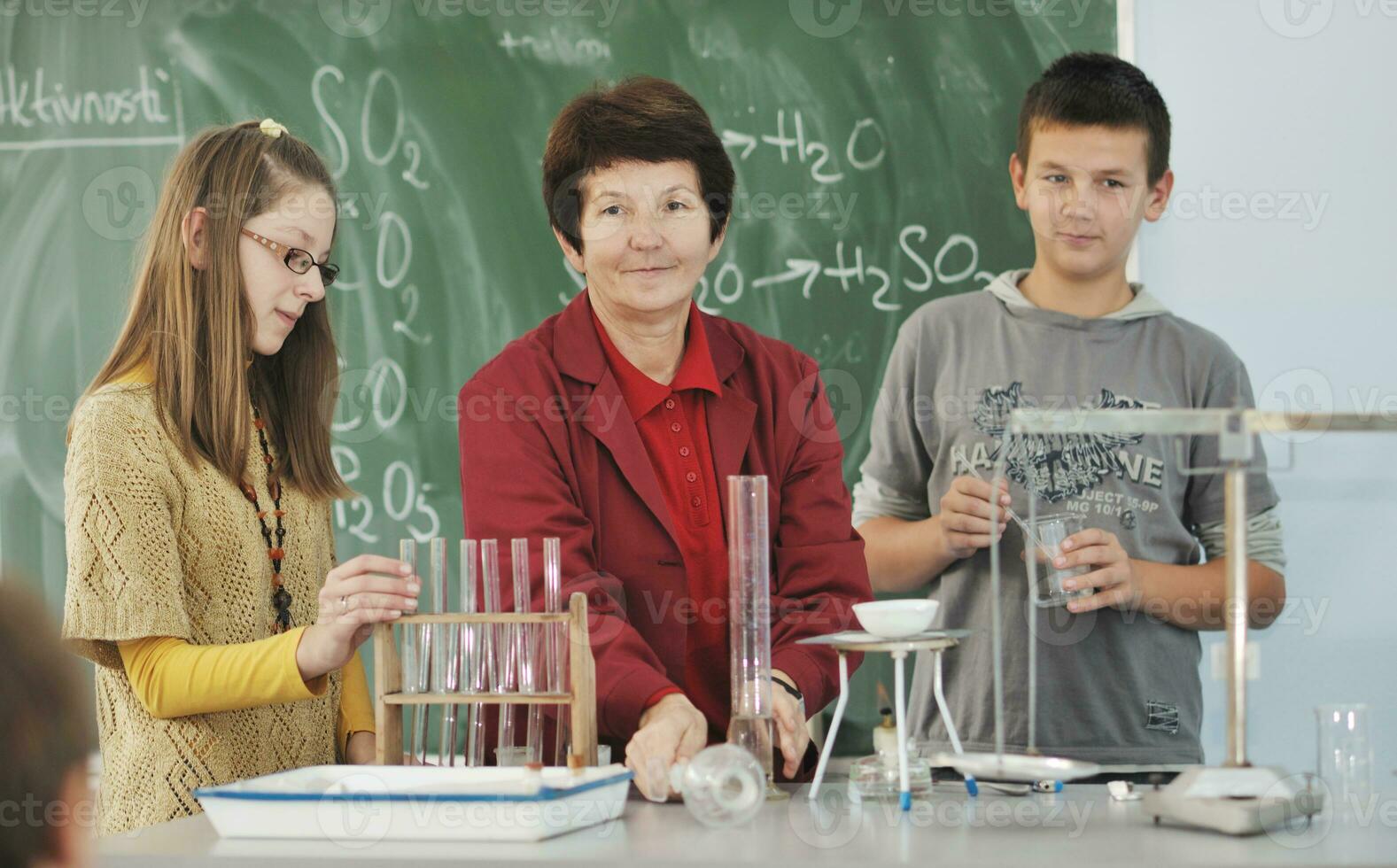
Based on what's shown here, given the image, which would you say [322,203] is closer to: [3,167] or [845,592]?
[845,592]

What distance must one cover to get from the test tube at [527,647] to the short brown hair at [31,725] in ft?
3.05

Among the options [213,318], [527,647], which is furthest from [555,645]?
[213,318]

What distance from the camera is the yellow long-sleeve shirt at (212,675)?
1740 millimetres

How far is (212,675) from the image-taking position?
174 centimetres

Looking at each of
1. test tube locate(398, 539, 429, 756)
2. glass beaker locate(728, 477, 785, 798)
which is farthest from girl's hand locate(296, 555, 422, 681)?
glass beaker locate(728, 477, 785, 798)

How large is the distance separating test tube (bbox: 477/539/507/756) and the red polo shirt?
30cm

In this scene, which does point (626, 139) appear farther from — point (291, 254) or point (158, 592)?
point (158, 592)

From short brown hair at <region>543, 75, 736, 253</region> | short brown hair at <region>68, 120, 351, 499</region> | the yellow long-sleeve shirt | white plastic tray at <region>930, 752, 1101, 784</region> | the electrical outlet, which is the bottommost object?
white plastic tray at <region>930, 752, 1101, 784</region>

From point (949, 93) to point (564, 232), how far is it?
1344mm

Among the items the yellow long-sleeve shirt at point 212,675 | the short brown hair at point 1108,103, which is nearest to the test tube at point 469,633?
the yellow long-sleeve shirt at point 212,675

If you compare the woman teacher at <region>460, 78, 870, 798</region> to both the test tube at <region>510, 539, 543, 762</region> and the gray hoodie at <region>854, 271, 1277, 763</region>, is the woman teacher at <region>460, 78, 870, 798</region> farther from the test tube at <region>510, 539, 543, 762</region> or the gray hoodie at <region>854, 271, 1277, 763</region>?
the gray hoodie at <region>854, 271, 1277, 763</region>

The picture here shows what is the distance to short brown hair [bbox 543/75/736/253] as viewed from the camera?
1.93 meters

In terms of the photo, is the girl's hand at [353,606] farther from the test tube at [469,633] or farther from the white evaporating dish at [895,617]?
the white evaporating dish at [895,617]

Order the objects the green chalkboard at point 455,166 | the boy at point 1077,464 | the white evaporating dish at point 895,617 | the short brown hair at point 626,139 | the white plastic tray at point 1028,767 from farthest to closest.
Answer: the green chalkboard at point 455,166, the boy at point 1077,464, the short brown hair at point 626,139, the white evaporating dish at point 895,617, the white plastic tray at point 1028,767
